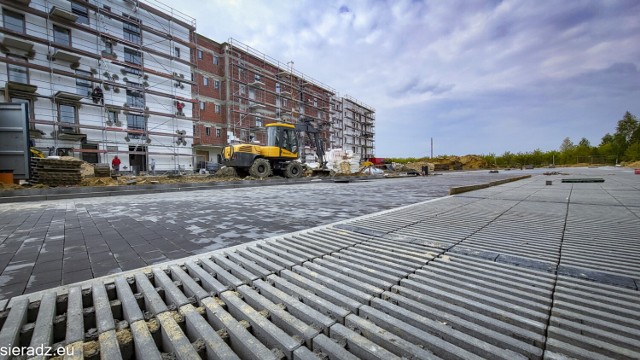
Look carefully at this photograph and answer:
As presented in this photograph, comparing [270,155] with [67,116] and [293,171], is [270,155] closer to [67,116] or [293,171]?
[293,171]

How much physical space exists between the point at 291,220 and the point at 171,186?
8.08 meters

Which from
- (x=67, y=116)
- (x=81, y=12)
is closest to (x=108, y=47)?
(x=81, y=12)

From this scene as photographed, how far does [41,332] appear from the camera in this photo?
141cm

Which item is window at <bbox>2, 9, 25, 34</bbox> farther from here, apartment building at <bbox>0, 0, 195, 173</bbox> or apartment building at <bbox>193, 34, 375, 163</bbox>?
apartment building at <bbox>193, 34, 375, 163</bbox>

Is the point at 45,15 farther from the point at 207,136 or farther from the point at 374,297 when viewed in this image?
the point at 374,297

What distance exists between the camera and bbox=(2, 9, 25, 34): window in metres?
17.8

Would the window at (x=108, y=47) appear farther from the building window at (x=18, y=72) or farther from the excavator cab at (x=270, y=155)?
the excavator cab at (x=270, y=155)

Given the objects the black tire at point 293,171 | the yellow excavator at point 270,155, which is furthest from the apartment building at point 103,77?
the black tire at point 293,171

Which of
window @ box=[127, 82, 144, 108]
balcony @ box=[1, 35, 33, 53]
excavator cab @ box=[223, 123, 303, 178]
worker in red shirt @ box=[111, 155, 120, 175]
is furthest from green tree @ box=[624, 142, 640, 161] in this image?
balcony @ box=[1, 35, 33, 53]

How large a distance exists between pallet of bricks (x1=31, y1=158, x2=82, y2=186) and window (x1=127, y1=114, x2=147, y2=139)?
1394 cm

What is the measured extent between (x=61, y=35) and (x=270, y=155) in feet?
61.2

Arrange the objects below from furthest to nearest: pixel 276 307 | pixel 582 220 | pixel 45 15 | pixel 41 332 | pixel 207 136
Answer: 1. pixel 207 136
2. pixel 45 15
3. pixel 582 220
4. pixel 276 307
5. pixel 41 332

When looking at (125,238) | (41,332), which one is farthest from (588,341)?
(125,238)

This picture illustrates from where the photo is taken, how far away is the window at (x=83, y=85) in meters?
20.5
